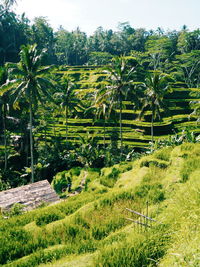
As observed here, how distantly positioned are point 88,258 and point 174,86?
45.5 m

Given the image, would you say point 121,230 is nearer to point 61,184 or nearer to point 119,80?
point 61,184

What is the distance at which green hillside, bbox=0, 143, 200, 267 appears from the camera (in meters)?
4.32

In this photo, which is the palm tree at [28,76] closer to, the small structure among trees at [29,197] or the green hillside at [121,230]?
the small structure among trees at [29,197]

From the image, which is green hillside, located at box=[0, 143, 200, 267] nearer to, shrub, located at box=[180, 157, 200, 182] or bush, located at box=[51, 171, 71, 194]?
shrub, located at box=[180, 157, 200, 182]

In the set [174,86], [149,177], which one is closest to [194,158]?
[149,177]

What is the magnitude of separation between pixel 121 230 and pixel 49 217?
8.29ft

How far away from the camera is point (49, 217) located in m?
7.55

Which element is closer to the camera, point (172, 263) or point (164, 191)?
point (172, 263)

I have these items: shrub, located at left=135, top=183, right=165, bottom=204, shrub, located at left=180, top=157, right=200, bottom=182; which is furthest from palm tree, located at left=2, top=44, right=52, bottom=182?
shrub, located at left=135, top=183, right=165, bottom=204

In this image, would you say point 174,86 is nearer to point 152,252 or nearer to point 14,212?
point 14,212

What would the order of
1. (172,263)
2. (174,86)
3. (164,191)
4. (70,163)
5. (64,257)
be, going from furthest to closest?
(174,86) < (70,163) < (164,191) < (64,257) < (172,263)

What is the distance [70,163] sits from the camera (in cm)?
2748

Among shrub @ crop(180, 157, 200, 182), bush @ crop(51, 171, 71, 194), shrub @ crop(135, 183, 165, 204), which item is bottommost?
bush @ crop(51, 171, 71, 194)

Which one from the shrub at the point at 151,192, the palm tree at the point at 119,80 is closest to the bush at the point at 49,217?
the shrub at the point at 151,192
